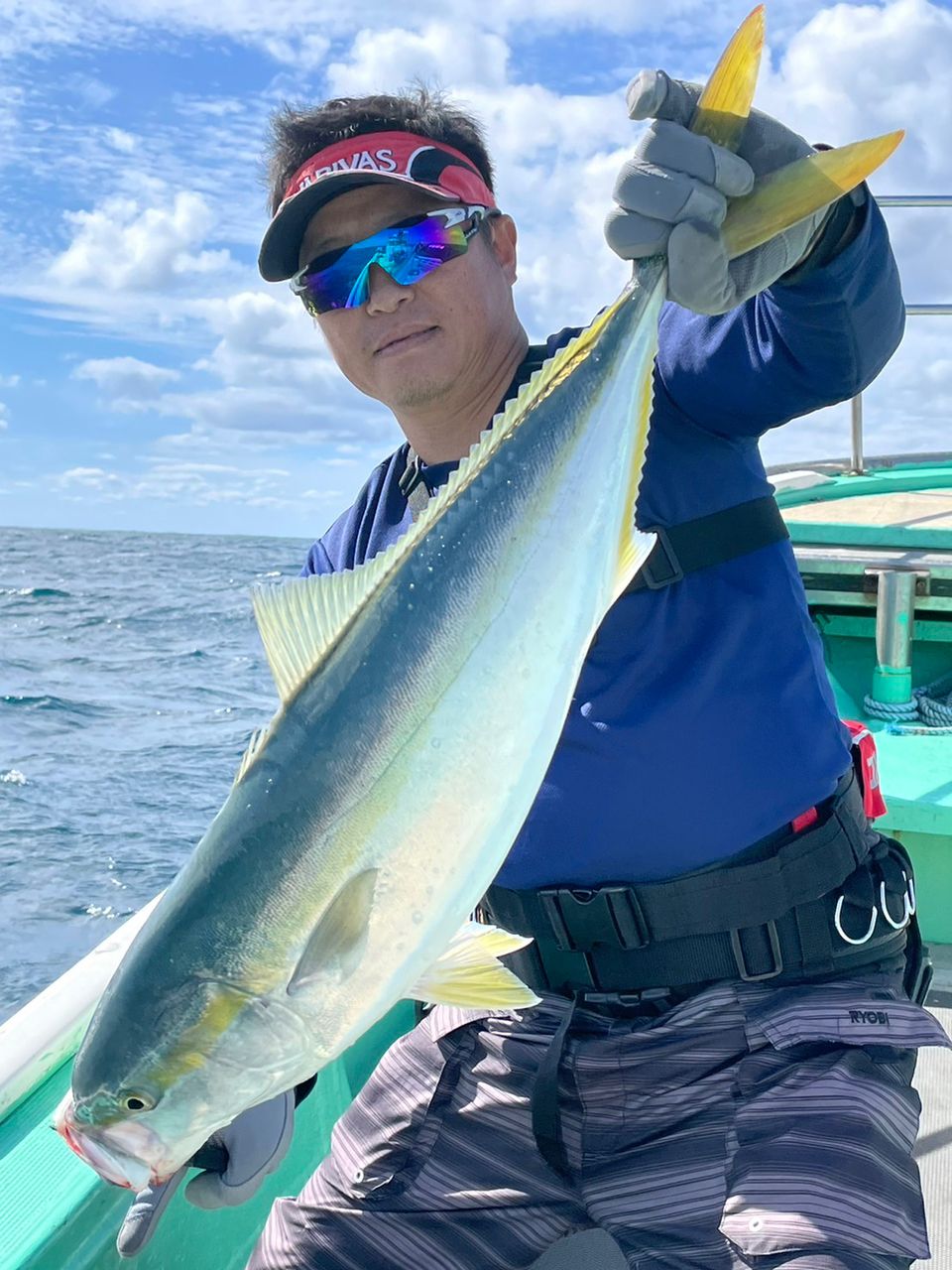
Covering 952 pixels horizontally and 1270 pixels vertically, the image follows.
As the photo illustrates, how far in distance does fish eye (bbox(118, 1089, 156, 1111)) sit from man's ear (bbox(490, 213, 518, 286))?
1.83 metres

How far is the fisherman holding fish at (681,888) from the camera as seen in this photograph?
1682 millimetres

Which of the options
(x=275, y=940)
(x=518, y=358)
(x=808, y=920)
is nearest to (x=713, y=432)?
(x=518, y=358)

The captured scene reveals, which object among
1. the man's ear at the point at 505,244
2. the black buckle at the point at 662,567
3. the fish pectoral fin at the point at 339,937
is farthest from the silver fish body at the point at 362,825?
the man's ear at the point at 505,244

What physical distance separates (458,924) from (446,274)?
55.9 inches

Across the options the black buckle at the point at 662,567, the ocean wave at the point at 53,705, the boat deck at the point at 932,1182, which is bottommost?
the boat deck at the point at 932,1182

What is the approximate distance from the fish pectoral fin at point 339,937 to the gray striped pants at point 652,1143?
872mm

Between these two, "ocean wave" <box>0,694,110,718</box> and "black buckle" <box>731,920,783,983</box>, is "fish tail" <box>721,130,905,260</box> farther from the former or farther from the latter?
"ocean wave" <box>0,694,110,718</box>

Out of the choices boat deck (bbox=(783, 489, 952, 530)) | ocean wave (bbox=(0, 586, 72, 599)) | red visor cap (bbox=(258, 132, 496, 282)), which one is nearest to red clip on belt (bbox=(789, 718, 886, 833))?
red visor cap (bbox=(258, 132, 496, 282))

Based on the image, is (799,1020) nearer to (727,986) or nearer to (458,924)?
(727,986)

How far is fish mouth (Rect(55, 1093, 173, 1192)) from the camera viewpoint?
1327 millimetres

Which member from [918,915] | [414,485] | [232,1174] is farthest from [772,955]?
[918,915]

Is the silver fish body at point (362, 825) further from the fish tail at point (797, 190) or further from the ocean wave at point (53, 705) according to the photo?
the ocean wave at point (53, 705)

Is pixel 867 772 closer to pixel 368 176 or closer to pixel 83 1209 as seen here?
pixel 368 176

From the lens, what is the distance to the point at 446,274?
7.40ft
